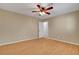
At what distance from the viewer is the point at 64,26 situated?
216 cm

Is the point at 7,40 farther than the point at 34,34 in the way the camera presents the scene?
Yes

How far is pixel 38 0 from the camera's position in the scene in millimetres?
1250

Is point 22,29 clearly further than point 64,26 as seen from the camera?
Yes

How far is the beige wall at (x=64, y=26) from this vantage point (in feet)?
6.83

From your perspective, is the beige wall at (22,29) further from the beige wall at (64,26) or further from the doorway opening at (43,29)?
the beige wall at (64,26)

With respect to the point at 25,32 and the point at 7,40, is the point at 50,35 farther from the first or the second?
the point at 7,40

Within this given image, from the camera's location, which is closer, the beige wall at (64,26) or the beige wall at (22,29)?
the beige wall at (64,26)

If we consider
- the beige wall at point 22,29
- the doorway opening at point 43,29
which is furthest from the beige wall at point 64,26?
the beige wall at point 22,29

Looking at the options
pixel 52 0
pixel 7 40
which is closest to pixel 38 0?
pixel 52 0

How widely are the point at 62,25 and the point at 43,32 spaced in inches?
16.8

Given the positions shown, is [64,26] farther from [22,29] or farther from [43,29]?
[22,29]

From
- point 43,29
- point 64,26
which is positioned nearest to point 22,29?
point 43,29

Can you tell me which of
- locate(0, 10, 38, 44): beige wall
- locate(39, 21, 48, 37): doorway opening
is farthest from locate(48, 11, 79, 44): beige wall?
locate(0, 10, 38, 44): beige wall
